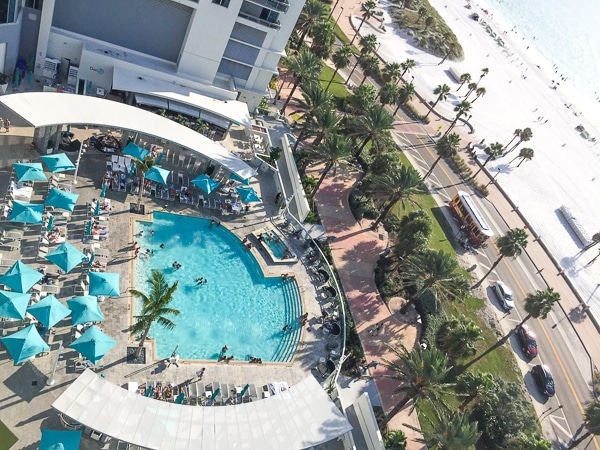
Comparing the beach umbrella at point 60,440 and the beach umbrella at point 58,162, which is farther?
the beach umbrella at point 58,162

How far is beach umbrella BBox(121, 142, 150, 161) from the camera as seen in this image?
4628 cm

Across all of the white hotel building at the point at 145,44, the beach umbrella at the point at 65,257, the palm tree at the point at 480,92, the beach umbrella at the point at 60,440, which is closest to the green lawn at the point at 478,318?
the white hotel building at the point at 145,44

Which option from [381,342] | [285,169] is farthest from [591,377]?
[285,169]

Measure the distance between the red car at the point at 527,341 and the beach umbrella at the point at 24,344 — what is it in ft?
154

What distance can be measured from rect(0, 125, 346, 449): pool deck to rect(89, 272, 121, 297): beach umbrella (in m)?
1.92

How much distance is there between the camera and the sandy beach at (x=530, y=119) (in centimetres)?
7988

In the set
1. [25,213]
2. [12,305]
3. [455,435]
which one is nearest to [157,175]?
[25,213]

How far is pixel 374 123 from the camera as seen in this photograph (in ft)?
185

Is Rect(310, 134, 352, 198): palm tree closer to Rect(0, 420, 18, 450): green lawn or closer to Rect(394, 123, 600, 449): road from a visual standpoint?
Rect(394, 123, 600, 449): road

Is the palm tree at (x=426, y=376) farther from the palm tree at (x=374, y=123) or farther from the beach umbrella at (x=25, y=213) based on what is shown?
the beach umbrella at (x=25, y=213)

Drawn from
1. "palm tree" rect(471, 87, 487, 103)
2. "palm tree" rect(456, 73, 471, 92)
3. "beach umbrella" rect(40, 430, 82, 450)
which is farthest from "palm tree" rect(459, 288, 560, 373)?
"palm tree" rect(456, 73, 471, 92)

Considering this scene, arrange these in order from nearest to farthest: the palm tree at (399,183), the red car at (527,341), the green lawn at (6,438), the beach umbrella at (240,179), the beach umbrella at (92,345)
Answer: the green lawn at (6,438) → the beach umbrella at (92,345) → the beach umbrella at (240,179) → the palm tree at (399,183) → the red car at (527,341)

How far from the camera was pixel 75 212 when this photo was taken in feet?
136

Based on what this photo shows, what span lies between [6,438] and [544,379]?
47641 mm
